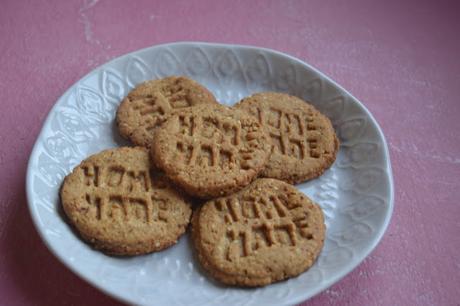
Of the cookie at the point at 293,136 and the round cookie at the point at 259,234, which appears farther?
the cookie at the point at 293,136

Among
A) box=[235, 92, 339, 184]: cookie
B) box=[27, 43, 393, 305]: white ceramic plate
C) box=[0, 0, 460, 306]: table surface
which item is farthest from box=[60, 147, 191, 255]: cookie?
box=[235, 92, 339, 184]: cookie

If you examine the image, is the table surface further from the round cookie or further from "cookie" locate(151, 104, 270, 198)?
"cookie" locate(151, 104, 270, 198)

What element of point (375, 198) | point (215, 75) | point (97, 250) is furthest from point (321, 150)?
point (97, 250)

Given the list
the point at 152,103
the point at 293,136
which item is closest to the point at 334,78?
the point at 293,136

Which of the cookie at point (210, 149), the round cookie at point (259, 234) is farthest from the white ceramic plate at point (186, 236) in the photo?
the cookie at point (210, 149)

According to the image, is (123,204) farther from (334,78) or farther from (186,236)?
(334,78)

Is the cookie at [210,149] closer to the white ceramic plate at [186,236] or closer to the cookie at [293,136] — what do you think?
the cookie at [293,136]
